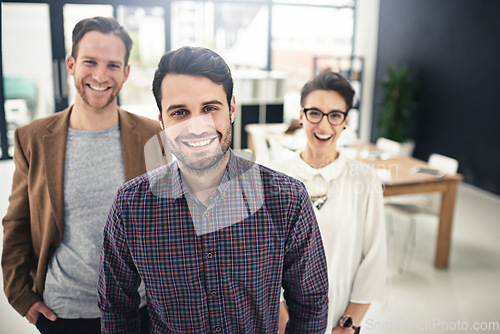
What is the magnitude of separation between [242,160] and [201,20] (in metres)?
6.39

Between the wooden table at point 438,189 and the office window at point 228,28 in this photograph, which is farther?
the office window at point 228,28

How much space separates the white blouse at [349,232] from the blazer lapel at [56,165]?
2.53 feet

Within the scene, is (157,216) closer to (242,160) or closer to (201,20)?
(242,160)

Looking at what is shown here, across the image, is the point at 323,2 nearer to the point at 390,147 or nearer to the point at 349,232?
the point at 390,147

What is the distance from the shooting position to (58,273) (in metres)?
1.49

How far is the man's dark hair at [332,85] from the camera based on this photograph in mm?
1552

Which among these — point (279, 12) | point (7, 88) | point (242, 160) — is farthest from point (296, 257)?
point (279, 12)

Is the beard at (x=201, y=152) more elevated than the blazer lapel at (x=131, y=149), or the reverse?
the beard at (x=201, y=152)

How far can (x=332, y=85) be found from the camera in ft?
5.09

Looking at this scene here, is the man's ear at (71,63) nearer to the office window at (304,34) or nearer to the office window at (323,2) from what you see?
the office window at (304,34)

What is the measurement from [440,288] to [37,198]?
298cm

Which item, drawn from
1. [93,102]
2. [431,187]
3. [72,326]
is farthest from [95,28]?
[431,187]

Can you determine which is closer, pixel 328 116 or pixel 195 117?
pixel 195 117

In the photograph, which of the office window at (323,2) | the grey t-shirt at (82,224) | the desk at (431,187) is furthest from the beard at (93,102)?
the office window at (323,2)
